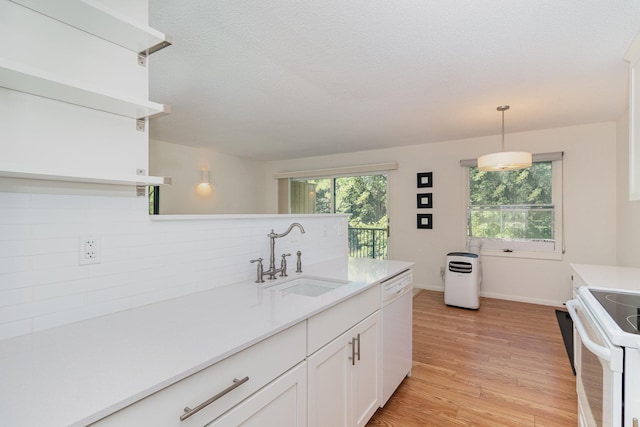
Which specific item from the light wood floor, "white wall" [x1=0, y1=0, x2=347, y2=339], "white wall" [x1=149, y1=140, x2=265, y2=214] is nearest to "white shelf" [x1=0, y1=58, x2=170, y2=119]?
"white wall" [x1=0, y1=0, x2=347, y2=339]

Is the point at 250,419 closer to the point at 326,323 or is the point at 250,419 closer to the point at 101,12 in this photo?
the point at 326,323

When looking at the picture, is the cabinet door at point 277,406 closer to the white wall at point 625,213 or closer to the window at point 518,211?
the white wall at point 625,213

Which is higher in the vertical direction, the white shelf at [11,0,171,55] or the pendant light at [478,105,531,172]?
the white shelf at [11,0,171,55]

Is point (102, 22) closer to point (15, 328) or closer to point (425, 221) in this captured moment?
point (15, 328)

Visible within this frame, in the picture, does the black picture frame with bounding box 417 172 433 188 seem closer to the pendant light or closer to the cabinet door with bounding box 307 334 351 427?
the pendant light

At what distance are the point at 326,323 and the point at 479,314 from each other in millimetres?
3119

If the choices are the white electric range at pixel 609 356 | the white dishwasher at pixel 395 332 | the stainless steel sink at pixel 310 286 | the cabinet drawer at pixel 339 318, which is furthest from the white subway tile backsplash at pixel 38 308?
the white electric range at pixel 609 356

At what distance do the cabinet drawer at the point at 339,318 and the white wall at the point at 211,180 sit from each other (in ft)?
13.8

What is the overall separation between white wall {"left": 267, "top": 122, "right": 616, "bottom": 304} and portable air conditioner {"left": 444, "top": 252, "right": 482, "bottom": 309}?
608 mm

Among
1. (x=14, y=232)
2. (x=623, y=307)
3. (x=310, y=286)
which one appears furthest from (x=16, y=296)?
(x=623, y=307)

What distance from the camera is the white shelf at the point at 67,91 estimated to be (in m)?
0.88

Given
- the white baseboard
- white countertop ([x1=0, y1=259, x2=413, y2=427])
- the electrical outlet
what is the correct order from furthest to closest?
the white baseboard → the electrical outlet → white countertop ([x1=0, y1=259, x2=413, y2=427])

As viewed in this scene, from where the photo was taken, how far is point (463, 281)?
3.90 m

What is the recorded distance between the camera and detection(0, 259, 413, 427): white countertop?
0.64 meters
